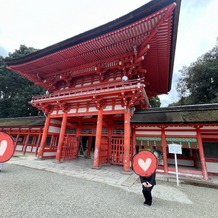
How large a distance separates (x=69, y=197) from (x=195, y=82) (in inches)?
937

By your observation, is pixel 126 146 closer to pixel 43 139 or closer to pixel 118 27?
pixel 118 27

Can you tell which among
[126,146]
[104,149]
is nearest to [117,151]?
[104,149]

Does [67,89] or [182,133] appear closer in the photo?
[182,133]

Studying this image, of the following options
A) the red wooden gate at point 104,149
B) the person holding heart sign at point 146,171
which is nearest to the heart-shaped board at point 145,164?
the person holding heart sign at point 146,171

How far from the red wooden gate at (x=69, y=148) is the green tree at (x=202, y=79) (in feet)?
64.0

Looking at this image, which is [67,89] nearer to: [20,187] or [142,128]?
[142,128]

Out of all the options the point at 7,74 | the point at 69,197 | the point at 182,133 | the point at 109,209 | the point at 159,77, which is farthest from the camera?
the point at 7,74

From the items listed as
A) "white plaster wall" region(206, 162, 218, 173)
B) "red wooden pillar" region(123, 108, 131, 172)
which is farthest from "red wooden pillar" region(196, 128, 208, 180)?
"red wooden pillar" region(123, 108, 131, 172)

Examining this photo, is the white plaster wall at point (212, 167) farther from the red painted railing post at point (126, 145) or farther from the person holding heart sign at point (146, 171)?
the person holding heart sign at point (146, 171)

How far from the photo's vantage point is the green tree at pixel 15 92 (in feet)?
74.2

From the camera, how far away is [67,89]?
9750 millimetres

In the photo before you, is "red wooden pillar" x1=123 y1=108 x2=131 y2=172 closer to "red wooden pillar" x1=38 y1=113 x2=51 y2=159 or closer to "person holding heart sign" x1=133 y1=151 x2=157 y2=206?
"person holding heart sign" x1=133 y1=151 x2=157 y2=206

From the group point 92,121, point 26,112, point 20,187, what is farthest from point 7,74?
point 20,187

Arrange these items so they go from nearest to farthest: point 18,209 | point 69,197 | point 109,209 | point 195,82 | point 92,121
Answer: point 18,209, point 109,209, point 69,197, point 92,121, point 195,82
